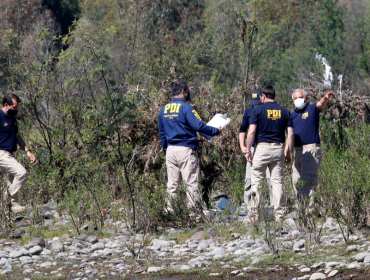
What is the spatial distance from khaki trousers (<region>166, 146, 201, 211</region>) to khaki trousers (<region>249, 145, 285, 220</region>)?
75cm

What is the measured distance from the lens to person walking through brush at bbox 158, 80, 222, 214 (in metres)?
6.71

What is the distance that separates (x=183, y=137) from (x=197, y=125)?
0.29 m

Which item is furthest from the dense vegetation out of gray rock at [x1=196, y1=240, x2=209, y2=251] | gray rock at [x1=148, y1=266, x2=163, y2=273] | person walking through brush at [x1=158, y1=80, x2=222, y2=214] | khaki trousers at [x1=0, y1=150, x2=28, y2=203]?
gray rock at [x1=148, y1=266, x2=163, y2=273]

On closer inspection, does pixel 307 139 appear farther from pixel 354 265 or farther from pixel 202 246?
pixel 354 265

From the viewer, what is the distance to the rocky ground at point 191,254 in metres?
4.85

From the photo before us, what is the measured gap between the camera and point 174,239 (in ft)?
20.9

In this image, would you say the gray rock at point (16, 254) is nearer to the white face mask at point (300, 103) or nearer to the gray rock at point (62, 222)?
the gray rock at point (62, 222)

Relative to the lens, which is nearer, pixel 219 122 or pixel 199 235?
pixel 199 235

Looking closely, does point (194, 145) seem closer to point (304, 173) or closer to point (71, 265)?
point (304, 173)

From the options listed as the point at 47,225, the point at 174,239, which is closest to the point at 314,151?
the point at 174,239

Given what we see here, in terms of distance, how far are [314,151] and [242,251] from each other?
201 centimetres

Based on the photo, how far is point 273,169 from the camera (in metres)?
6.70

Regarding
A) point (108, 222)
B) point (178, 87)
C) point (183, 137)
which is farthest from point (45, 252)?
point (178, 87)

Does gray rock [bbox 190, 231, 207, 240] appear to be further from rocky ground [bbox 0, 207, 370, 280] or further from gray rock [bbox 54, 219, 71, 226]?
gray rock [bbox 54, 219, 71, 226]
